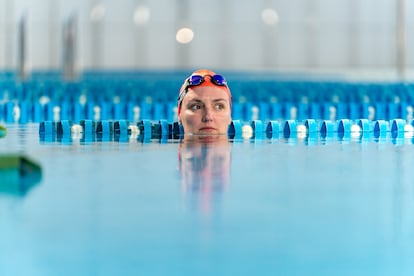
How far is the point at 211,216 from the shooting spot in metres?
4.03

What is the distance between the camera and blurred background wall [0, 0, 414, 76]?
26656mm

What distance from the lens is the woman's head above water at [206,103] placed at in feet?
25.7

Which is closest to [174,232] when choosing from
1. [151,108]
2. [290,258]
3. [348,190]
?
[290,258]

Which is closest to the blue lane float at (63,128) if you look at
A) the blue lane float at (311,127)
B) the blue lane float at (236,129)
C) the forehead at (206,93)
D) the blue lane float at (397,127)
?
the blue lane float at (236,129)

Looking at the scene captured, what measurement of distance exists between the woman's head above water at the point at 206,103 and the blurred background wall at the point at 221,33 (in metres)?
18.7

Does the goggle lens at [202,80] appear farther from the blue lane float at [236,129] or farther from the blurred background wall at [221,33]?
the blurred background wall at [221,33]

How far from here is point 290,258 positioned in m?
3.29

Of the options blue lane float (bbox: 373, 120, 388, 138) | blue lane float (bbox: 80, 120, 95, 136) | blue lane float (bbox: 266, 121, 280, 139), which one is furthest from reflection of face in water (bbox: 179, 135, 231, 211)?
blue lane float (bbox: 373, 120, 388, 138)

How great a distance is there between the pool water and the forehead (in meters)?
1.08

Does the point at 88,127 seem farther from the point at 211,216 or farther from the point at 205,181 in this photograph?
the point at 211,216

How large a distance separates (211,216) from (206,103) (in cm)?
383

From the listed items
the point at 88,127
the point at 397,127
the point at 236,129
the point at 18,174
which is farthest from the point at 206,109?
the point at 397,127

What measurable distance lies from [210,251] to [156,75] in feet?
76.7

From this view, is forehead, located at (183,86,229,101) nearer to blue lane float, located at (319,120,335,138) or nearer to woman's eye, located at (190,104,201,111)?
woman's eye, located at (190,104,201,111)
